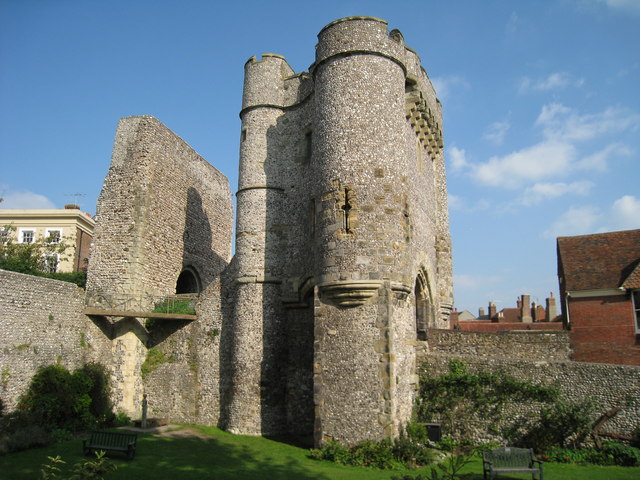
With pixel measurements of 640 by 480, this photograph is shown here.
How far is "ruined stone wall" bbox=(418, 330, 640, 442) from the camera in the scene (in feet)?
40.5

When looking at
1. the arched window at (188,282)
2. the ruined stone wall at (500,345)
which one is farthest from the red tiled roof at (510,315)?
the arched window at (188,282)

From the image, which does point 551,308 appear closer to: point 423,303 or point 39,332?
point 423,303

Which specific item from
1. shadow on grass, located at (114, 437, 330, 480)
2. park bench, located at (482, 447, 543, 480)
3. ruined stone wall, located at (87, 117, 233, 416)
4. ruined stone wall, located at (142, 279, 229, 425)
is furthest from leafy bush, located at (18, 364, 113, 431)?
park bench, located at (482, 447, 543, 480)

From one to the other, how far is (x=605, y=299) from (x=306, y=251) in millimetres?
10659

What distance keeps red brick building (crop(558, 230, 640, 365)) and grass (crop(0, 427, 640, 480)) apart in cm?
642

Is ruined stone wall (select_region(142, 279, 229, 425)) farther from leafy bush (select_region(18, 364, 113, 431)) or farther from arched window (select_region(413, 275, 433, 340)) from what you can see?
arched window (select_region(413, 275, 433, 340))

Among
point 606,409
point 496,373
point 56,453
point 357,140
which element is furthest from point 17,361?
point 606,409

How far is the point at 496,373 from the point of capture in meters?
13.5

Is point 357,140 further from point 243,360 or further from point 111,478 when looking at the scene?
point 111,478

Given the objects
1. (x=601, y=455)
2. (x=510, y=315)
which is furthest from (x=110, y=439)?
(x=510, y=315)

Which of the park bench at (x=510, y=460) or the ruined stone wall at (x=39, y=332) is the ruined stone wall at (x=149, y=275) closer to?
the ruined stone wall at (x=39, y=332)

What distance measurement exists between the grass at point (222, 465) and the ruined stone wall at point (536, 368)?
154 cm

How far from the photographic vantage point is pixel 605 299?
1769 cm

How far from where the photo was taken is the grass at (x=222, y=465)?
10188 mm
